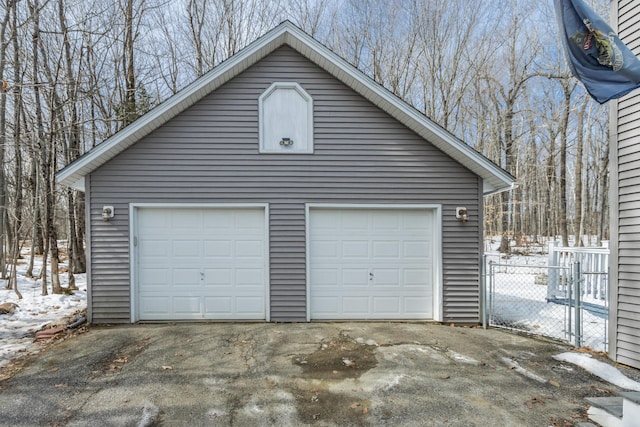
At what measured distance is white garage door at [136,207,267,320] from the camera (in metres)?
6.23

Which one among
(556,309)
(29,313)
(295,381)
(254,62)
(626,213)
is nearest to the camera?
(295,381)

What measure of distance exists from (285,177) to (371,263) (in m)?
2.35

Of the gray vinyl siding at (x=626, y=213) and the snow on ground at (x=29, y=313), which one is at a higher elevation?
the gray vinyl siding at (x=626, y=213)

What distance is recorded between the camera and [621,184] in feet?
15.3

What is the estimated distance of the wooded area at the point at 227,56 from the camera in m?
9.20

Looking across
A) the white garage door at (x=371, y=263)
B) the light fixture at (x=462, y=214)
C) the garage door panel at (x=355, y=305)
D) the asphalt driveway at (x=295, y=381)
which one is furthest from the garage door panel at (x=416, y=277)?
the light fixture at (x=462, y=214)

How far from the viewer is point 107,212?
6020mm

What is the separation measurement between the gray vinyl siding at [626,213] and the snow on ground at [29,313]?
863 centimetres

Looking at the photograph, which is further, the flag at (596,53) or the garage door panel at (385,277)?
the garage door panel at (385,277)

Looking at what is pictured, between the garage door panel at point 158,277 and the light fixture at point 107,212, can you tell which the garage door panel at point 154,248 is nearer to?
the garage door panel at point 158,277

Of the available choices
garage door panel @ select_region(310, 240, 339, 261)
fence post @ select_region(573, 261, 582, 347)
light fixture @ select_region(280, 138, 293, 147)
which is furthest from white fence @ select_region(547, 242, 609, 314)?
light fixture @ select_region(280, 138, 293, 147)

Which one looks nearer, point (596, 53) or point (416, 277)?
point (596, 53)

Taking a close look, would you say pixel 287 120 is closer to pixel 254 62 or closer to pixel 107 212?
pixel 254 62

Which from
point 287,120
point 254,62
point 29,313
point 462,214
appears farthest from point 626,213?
point 29,313
